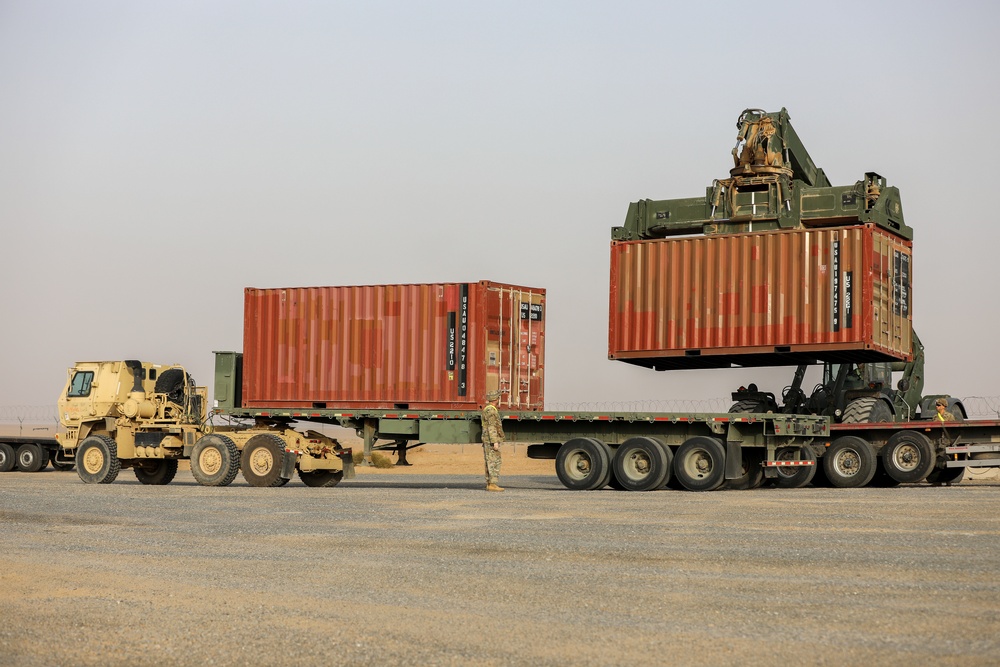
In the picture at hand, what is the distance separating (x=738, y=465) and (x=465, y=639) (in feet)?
47.5

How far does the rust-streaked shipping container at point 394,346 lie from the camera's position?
76.9 feet

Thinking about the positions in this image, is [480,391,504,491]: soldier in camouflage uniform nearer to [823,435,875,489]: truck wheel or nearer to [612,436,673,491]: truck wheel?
[612,436,673,491]: truck wheel

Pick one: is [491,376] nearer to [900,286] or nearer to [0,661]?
[900,286]

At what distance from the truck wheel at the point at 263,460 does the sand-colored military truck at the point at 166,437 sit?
0.06 ft

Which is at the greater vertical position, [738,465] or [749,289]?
[749,289]

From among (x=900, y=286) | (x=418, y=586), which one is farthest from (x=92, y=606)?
(x=900, y=286)

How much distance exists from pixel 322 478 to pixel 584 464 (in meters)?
5.42

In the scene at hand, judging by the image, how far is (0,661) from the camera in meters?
7.33

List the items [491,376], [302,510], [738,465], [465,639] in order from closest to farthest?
[465,639] < [302,510] < [738,465] < [491,376]

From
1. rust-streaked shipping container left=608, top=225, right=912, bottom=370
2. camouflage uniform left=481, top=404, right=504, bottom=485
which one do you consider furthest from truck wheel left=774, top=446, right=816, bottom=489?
camouflage uniform left=481, top=404, right=504, bottom=485

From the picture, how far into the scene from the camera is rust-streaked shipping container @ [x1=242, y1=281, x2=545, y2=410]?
76.9ft

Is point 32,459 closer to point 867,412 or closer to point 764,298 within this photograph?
point 764,298

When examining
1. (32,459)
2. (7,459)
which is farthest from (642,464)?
(7,459)

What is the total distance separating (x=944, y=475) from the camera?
23.4 m
